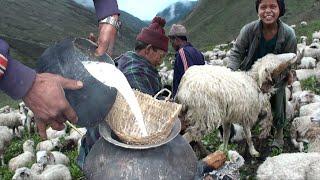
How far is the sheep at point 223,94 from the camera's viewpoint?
582 cm

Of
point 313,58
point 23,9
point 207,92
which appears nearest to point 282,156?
point 207,92

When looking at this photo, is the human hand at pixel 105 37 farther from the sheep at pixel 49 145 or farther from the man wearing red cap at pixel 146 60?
the sheep at pixel 49 145

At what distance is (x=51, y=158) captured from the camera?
22.1 feet

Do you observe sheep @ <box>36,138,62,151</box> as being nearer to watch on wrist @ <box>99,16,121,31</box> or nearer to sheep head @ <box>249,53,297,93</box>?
sheep head @ <box>249,53,297,93</box>

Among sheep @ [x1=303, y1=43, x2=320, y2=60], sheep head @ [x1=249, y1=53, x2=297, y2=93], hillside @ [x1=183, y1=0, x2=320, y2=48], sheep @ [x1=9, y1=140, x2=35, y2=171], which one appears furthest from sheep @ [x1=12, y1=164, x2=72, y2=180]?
hillside @ [x1=183, y1=0, x2=320, y2=48]

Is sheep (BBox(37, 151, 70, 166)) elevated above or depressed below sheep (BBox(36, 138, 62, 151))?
above

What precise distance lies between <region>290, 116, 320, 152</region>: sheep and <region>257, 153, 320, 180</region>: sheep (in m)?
1.29

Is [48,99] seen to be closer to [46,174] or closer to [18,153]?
[46,174]

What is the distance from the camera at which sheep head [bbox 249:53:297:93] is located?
5.59 metres

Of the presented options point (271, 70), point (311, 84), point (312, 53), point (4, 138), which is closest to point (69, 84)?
point (271, 70)

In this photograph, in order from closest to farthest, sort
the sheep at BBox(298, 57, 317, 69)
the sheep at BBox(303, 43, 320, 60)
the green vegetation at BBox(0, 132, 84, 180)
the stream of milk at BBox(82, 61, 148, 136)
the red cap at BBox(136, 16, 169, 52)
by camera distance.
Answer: the stream of milk at BBox(82, 61, 148, 136) → the red cap at BBox(136, 16, 169, 52) → the green vegetation at BBox(0, 132, 84, 180) → the sheep at BBox(298, 57, 317, 69) → the sheep at BBox(303, 43, 320, 60)

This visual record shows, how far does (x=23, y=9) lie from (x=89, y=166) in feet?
250

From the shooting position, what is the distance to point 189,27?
4838cm

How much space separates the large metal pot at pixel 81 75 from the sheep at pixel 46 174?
352 centimetres
